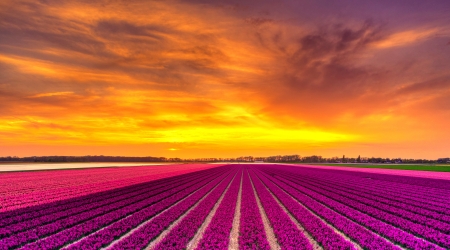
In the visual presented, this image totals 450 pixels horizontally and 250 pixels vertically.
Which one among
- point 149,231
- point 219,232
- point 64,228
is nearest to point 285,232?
point 219,232

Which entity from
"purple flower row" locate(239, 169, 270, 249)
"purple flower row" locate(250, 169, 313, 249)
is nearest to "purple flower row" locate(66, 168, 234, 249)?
"purple flower row" locate(239, 169, 270, 249)

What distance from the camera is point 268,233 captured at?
12359 mm

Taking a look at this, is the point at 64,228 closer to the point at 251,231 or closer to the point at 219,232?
the point at 219,232

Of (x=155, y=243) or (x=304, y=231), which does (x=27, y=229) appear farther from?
(x=304, y=231)

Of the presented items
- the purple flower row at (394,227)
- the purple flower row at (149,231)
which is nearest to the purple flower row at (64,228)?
the purple flower row at (149,231)

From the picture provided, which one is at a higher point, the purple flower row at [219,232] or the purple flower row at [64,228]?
the purple flower row at [64,228]

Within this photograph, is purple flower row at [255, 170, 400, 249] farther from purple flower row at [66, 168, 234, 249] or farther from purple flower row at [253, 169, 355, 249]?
purple flower row at [66, 168, 234, 249]

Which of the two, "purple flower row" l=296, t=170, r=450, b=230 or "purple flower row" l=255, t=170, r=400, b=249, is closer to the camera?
"purple flower row" l=255, t=170, r=400, b=249

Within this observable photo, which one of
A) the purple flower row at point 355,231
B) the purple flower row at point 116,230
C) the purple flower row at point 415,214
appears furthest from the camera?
the purple flower row at point 415,214

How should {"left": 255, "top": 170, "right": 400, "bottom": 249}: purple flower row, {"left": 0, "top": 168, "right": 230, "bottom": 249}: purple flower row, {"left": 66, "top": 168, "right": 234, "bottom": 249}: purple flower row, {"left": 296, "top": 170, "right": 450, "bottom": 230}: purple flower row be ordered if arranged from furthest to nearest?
{"left": 296, "top": 170, "right": 450, "bottom": 230}: purple flower row
{"left": 255, "top": 170, "right": 400, "bottom": 249}: purple flower row
{"left": 0, "top": 168, "right": 230, "bottom": 249}: purple flower row
{"left": 66, "top": 168, "right": 234, "bottom": 249}: purple flower row

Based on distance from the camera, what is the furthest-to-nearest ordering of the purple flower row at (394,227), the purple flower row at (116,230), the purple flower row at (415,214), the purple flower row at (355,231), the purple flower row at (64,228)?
1. the purple flower row at (415,214)
2. the purple flower row at (394,227)
3. the purple flower row at (355,231)
4. the purple flower row at (64,228)
5. the purple flower row at (116,230)

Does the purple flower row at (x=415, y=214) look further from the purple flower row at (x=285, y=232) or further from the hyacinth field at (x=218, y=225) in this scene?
the purple flower row at (x=285, y=232)

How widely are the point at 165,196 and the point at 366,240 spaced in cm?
1578

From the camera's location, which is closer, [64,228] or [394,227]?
[64,228]
